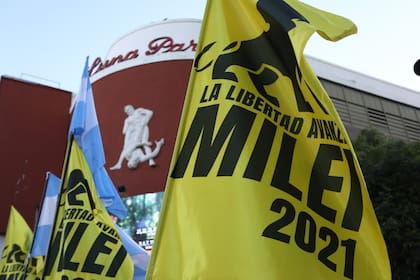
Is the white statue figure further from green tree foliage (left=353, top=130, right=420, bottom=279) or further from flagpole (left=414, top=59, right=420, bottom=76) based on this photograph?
flagpole (left=414, top=59, right=420, bottom=76)

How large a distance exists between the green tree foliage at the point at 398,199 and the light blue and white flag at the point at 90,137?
6967 millimetres

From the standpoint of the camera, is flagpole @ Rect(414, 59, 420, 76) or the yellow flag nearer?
flagpole @ Rect(414, 59, 420, 76)

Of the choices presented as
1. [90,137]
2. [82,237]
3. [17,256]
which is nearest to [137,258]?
[17,256]

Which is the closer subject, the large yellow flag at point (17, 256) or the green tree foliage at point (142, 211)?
the large yellow flag at point (17, 256)

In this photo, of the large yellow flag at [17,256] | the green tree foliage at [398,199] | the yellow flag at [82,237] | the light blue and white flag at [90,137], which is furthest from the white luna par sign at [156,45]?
the yellow flag at [82,237]

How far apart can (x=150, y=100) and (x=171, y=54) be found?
1931mm

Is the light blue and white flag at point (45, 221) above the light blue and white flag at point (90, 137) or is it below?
below

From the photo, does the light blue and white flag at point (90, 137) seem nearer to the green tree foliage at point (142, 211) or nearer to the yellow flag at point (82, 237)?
the yellow flag at point (82, 237)

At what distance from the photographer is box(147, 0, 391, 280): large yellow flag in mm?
2439

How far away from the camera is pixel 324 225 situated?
2.68 meters

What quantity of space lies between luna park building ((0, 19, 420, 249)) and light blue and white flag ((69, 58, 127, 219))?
10543mm

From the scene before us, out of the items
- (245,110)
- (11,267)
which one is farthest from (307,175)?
(11,267)

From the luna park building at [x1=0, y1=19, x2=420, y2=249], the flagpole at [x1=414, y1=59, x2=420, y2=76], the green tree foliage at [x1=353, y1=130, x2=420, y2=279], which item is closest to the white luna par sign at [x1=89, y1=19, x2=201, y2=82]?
the luna park building at [x1=0, y1=19, x2=420, y2=249]

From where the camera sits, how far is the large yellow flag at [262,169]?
96.0 inches
